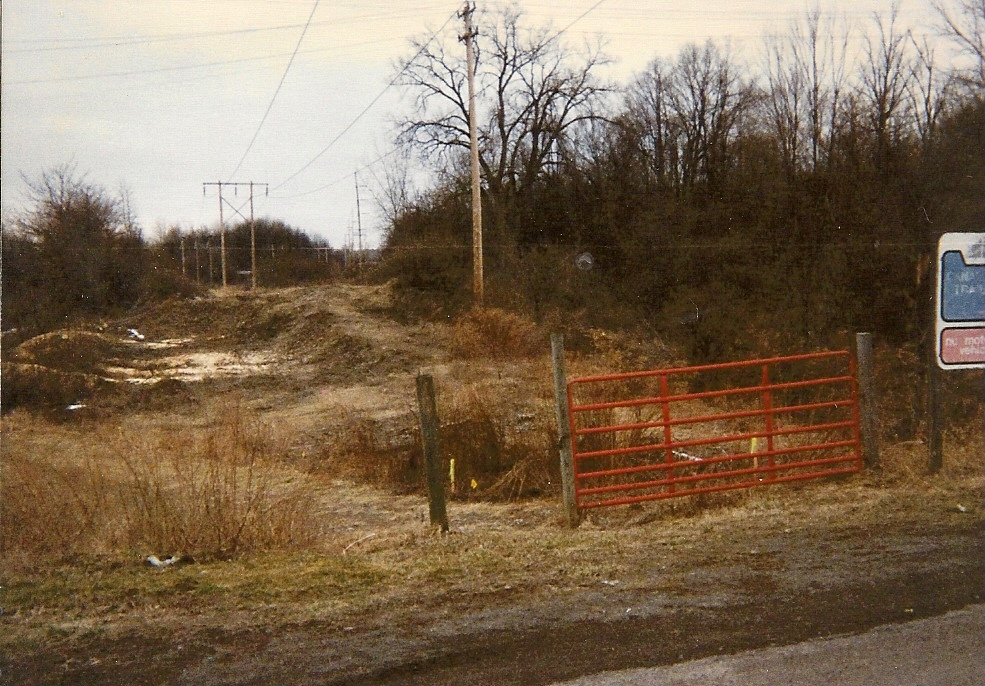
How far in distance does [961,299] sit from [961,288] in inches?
3.7

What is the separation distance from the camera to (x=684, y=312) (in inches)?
1235

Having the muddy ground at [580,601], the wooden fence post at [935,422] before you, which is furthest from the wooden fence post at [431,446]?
the wooden fence post at [935,422]

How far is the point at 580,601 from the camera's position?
211 inches

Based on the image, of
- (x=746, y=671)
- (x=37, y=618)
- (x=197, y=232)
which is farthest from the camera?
(x=197, y=232)

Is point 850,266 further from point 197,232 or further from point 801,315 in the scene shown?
point 197,232

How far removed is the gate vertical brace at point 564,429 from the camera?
7996mm

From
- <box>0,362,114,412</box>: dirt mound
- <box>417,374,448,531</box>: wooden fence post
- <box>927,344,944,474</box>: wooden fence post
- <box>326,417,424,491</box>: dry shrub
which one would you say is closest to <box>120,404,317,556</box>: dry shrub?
<box>417,374,448,531</box>: wooden fence post

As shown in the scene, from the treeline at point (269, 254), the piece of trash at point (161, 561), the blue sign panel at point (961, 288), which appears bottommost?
the piece of trash at point (161, 561)

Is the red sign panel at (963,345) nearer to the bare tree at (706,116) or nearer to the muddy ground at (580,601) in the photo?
the muddy ground at (580,601)

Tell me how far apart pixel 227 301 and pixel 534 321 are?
1444 centimetres

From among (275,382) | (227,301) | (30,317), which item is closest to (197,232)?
(227,301)

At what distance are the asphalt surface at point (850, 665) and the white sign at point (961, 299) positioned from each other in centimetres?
325

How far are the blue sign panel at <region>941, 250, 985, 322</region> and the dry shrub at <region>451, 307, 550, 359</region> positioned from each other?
18.0 m

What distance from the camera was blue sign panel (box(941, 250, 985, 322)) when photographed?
7.18m
